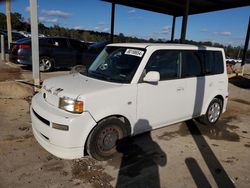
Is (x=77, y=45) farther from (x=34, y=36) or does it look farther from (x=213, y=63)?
(x=213, y=63)

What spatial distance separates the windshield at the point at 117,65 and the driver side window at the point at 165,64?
0.77 feet

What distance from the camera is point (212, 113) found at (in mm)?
5496

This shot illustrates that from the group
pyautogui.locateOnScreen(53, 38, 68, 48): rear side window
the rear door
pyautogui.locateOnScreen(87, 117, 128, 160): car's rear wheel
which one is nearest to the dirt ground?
pyautogui.locateOnScreen(87, 117, 128, 160): car's rear wheel

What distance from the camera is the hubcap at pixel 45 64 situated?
10.9 m

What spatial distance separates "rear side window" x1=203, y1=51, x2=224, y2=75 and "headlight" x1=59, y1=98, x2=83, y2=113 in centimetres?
294

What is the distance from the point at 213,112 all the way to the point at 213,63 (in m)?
1.14

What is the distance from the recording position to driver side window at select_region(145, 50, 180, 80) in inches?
158

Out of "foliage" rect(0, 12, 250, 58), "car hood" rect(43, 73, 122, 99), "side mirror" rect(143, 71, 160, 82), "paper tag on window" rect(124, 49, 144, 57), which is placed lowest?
"car hood" rect(43, 73, 122, 99)

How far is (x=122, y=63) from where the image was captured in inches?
161

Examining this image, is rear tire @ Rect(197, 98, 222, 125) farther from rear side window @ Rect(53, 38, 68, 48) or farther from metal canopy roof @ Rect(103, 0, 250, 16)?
metal canopy roof @ Rect(103, 0, 250, 16)

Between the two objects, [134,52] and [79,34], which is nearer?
[134,52]

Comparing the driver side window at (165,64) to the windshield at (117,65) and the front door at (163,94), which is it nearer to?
the front door at (163,94)

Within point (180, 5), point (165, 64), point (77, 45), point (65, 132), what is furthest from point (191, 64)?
point (180, 5)

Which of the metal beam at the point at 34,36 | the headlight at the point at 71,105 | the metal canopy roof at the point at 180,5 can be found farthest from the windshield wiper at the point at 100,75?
the metal canopy roof at the point at 180,5
